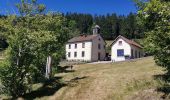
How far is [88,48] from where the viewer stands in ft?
312

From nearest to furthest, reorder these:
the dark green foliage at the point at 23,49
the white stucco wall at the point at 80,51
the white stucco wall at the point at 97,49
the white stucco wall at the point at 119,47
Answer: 1. the dark green foliage at the point at 23,49
2. the white stucco wall at the point at 119,47
3. the white stucco wall at the point at 80,51
4. the white stucco wall at the point at 97,49

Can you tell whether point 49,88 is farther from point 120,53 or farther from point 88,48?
point 88,48

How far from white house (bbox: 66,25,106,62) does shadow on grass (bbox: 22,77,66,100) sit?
49514 mm

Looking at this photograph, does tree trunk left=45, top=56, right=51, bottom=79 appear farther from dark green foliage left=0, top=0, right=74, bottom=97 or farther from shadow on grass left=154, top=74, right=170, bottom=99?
shadow on grass left=154, top=74, right=170, bottom=99

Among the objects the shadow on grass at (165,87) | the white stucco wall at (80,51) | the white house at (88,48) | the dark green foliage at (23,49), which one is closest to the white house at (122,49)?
the white house at (88,48)

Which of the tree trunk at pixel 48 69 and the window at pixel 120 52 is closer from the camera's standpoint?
the tree trunk at pixel 48 69

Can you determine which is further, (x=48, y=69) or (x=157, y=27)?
(x=48, y=69)

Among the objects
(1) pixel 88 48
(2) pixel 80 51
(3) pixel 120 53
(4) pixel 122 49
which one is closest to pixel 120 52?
(3) pixel 120 53

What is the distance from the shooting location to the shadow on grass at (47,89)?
3925cm

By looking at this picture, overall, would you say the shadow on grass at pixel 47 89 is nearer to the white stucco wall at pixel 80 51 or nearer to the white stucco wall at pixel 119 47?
the white stucco wall at pixel 119 47

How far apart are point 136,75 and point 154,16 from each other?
13963mm

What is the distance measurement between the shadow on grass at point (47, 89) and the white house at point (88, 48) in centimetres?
4951

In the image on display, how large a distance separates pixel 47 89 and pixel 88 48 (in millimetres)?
54058

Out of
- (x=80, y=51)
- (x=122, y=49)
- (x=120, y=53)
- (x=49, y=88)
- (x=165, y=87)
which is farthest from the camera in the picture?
(x=80, y=51)
